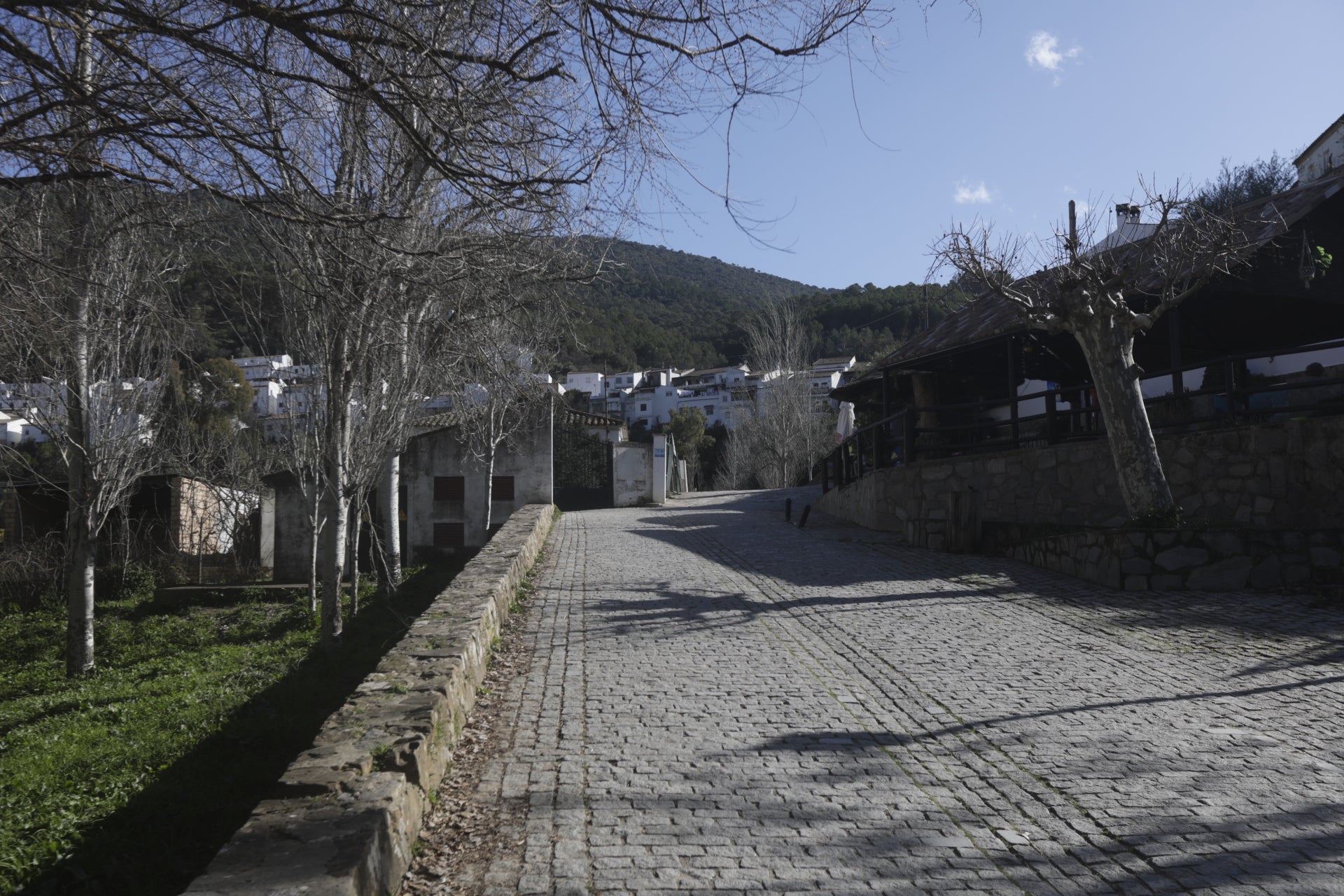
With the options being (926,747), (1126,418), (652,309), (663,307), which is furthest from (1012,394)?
(663,307)

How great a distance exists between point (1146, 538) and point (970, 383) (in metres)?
12.5

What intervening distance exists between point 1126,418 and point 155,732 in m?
11.1

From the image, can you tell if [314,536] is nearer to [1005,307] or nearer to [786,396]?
[1005,307]

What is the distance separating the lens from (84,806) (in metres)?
6.87

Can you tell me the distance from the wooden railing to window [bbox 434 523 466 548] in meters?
9.53

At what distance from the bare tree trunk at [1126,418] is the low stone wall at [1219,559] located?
76 centimetres

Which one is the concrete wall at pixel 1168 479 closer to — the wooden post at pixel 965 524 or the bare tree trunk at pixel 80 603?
the wooden post at pixel 965 524

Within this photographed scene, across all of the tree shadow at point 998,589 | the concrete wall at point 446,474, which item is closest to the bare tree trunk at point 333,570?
the tree shadow at point 998,589

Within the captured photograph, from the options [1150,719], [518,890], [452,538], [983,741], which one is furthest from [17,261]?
[452,538]

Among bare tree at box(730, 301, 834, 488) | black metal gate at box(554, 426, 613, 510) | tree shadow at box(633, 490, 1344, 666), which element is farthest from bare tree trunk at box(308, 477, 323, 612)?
bare tree at box(730, 301, 834, 488)

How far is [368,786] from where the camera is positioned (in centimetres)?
354

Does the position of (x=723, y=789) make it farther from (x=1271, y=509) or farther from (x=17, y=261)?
(x=1271, y=509)

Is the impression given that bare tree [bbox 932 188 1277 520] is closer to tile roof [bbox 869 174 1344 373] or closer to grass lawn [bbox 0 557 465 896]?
tile roof [bbox 869 174 1344 373]

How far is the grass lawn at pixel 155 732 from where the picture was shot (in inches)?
230
